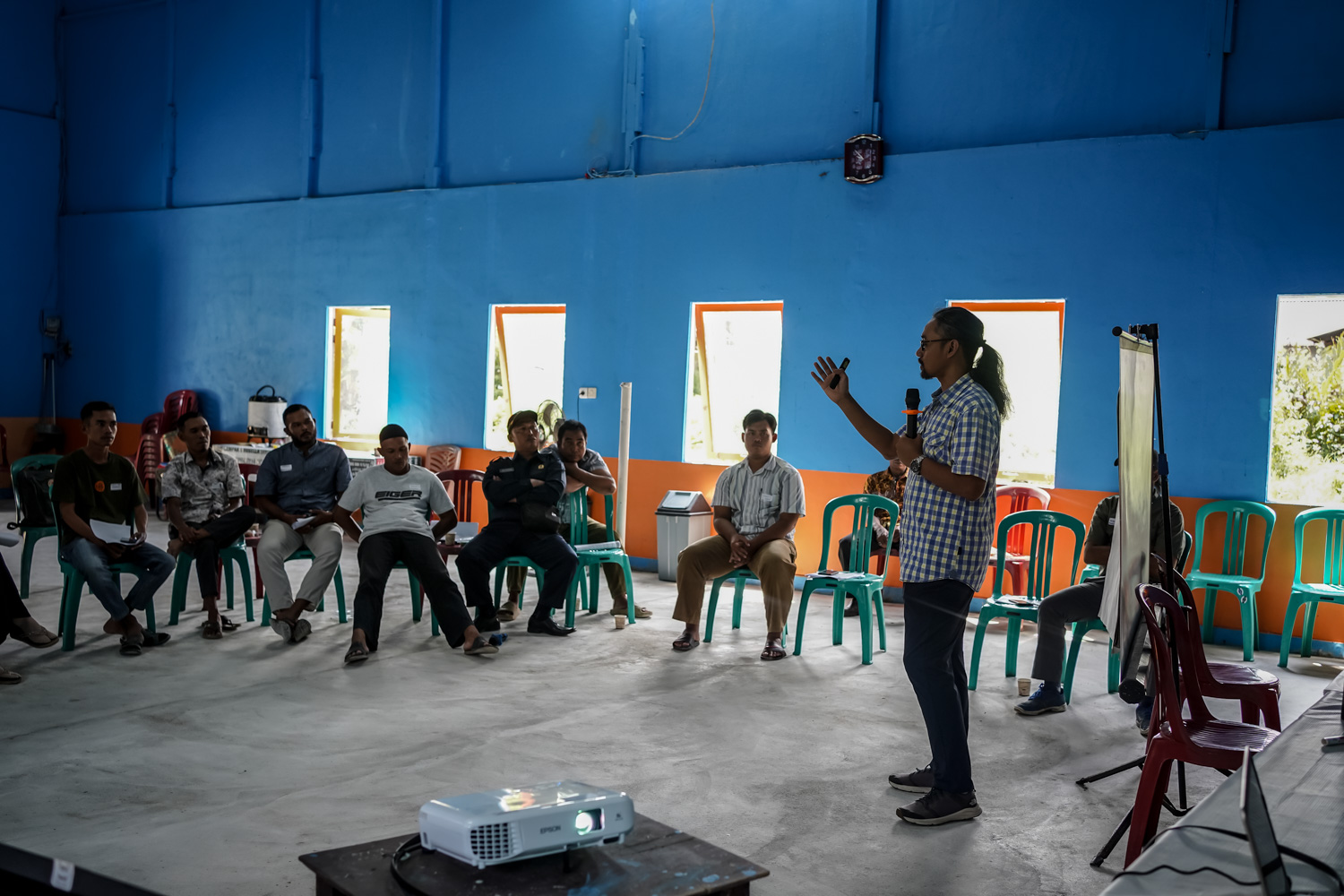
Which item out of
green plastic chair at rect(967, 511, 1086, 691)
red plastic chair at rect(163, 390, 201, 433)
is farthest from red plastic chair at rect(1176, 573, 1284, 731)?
red plastic chair at rect(163, 390, 201, 433)

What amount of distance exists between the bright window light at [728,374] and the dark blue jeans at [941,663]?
4.73 meters

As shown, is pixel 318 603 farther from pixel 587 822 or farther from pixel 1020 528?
pixel 587 822

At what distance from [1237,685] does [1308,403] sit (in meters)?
3.69

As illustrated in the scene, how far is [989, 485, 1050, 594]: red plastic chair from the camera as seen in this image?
684 cm

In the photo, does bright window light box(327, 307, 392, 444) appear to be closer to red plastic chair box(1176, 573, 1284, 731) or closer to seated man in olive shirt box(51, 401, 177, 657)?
seated man in olive shirt box(51, 401, 177, 657)

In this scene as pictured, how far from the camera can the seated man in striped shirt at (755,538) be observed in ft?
19.2

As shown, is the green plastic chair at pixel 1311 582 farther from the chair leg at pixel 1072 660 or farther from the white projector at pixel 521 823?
the white projector at pixel 521 823

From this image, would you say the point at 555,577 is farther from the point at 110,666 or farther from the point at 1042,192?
the point at 1042,192

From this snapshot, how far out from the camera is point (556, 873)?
191 centimetres

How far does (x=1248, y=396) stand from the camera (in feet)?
21.0

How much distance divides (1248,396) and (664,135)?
14.5ft

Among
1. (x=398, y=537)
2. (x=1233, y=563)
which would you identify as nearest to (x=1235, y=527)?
(x=1233, y=563)

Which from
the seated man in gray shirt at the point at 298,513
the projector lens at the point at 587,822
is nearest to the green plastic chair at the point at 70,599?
the seated man in gray shirt at the point at 298,513

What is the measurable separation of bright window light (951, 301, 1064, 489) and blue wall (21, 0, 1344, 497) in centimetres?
17
